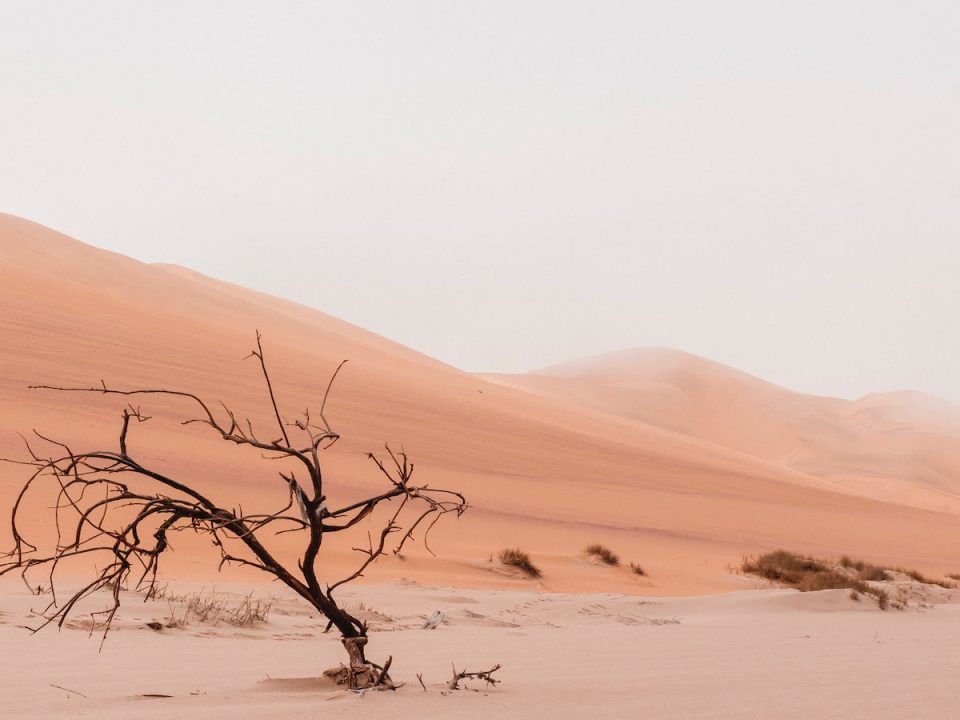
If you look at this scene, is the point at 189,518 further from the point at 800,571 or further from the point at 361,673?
the point at 800,571

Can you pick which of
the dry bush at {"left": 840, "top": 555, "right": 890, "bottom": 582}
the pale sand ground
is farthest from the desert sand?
the dry bush at {"left": 840, "top": 555, "right": 890, "bottom": 582}

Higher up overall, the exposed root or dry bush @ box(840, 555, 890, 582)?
dry bush @ box(840, 555, 890, 582)

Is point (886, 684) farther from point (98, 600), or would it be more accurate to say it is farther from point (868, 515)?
point (868, 515)

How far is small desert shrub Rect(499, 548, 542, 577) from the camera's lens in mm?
12234

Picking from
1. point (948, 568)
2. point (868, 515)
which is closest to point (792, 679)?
point (948, 568)

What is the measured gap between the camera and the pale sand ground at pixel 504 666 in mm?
3387

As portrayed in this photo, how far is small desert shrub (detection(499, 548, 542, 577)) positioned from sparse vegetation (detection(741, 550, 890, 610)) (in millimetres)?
3253

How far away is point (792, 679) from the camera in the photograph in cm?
438

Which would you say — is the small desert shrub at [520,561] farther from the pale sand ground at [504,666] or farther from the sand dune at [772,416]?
the sand dune at [772,416]

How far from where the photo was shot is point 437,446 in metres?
21.4

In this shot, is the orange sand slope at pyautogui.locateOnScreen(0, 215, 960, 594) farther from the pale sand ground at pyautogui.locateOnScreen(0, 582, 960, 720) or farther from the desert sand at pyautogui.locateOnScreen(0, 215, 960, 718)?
the pale sand ground at pyautogui.locateOnScreen(0, 582, 960, 720)

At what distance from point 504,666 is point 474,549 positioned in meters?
9.43

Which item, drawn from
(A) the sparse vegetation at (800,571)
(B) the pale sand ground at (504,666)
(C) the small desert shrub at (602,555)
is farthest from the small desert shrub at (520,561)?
(B) the pale sand ground at (504,666)

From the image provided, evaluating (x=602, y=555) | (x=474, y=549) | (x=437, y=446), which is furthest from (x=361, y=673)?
(x=437, y=446)
